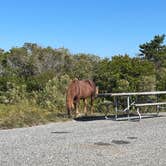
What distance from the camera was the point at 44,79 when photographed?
28375 millimetres

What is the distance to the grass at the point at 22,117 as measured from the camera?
14721 mm

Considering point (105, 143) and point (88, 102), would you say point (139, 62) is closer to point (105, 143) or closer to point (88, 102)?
point (88, 102)

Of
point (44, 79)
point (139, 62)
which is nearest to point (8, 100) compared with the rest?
point (44, 79)

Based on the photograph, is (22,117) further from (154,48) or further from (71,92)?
(154,48)

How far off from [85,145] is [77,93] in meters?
7.65

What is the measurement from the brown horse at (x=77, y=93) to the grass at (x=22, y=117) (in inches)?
22.4

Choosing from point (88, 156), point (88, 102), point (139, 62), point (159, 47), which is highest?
point (159, 47)

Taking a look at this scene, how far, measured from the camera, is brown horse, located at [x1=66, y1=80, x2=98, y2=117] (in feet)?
57.1

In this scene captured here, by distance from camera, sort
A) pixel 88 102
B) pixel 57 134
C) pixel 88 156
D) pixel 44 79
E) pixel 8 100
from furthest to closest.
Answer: pixel 44 79 → pixel 8 100 → pixel 88 102 → pixel 57 134 → pixel 88 156

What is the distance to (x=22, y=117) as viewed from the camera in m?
15.4

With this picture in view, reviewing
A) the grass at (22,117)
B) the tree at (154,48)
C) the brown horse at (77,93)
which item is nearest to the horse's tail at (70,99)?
the brown horse at (77,93)

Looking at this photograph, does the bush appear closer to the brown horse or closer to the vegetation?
the vegetation

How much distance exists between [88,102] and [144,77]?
6411 mm

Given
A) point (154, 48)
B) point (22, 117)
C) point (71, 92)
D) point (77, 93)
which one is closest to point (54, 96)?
point (77, 93)
